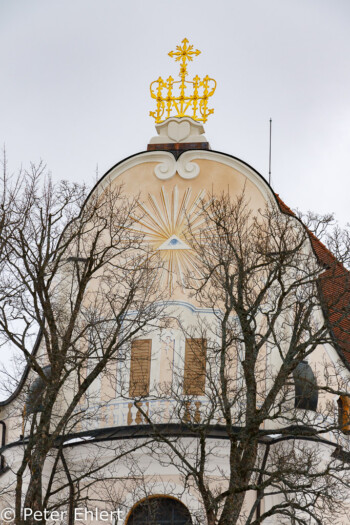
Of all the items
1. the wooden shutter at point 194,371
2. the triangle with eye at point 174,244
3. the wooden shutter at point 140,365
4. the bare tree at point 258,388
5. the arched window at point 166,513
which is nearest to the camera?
the bare tree at point 258,388

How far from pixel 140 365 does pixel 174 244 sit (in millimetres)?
2552

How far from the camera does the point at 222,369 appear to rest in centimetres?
1742

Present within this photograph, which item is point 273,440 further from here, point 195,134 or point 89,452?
point 195,134

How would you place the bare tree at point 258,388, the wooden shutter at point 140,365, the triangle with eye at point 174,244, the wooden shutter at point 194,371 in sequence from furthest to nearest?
the triangle with eye at point 174,244 < the wooden shutter at point 140,365 < the wooden shutter at point 194,371 < the bare tree at point 258,388

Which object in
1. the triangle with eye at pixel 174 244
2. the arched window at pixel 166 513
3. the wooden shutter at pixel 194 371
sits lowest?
the arched window at pixel 166 513

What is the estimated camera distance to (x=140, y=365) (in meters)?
21.7

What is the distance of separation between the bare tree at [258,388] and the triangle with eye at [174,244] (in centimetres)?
19

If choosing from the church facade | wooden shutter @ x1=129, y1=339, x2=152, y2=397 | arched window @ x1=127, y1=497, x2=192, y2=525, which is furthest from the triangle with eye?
arched window @ x1=127, y1=497, x2=192, y2=525

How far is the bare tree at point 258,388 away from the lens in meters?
17.2

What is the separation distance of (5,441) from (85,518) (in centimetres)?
280

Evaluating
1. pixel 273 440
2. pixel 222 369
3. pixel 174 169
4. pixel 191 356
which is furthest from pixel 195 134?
pixel 222 369

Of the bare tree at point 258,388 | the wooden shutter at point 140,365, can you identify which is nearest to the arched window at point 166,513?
the bare tree at point 258,388

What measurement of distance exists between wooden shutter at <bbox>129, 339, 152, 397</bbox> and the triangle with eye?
68.7 inches

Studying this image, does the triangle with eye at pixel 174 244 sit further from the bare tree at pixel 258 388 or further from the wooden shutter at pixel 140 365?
the wooden shutter at pixel 140 365
